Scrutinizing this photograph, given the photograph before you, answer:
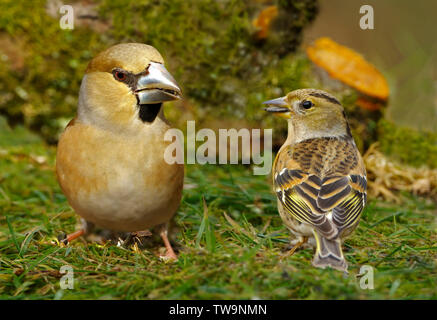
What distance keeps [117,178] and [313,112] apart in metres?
1.67

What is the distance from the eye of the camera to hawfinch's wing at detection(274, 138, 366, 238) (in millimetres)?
3629

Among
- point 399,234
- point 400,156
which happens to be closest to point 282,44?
point 400,156

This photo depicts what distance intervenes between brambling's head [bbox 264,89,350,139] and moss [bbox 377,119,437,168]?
8.94ft

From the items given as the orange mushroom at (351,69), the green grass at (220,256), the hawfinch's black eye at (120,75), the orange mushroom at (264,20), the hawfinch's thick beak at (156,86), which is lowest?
the green grass at (220,256)

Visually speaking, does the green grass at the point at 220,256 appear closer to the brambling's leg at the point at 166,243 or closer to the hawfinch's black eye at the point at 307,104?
the brambling's leg at the point at 166,243

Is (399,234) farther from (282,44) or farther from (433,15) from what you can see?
(433,15)

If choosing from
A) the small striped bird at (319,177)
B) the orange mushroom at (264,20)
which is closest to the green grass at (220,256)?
the small striped bird at (319,177)

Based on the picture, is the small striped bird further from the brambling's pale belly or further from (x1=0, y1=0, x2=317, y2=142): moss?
(x1=0, y1=0, x2=317, y2=142): moss

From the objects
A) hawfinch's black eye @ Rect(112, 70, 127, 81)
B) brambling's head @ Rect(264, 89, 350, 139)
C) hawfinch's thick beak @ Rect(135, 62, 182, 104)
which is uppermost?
hawfinch's black eye @ Rect(112, 70, 127, 81)

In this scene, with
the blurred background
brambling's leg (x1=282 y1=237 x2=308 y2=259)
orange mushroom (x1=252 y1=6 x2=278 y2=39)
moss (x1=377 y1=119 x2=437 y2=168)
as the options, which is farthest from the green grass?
orange mushroom (x1=252 y1=6 x2=278 y2=39)

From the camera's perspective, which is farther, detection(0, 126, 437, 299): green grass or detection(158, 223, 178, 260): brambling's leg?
detection(158, 223, 178, 260): brambling's leg

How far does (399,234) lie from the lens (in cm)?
445

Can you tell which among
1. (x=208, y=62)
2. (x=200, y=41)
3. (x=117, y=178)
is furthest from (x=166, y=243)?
(x=200, y=41)

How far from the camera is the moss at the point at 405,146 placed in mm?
6988
